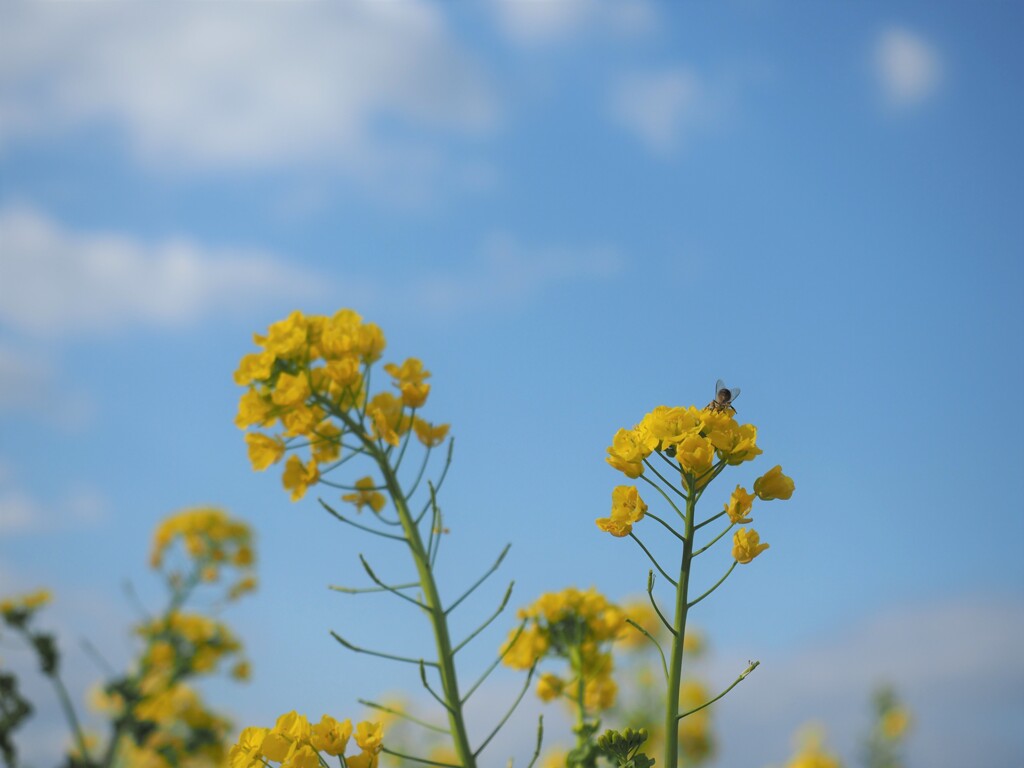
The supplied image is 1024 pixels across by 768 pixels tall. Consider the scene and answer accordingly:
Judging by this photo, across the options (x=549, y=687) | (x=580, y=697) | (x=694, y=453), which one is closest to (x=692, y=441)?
(x=694, y=453)

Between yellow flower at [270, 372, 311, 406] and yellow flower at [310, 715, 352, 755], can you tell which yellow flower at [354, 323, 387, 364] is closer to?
yellow flower at [270, 372, 311, 406]

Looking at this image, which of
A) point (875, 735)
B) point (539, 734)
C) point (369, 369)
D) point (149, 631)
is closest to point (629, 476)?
point (539, 734)

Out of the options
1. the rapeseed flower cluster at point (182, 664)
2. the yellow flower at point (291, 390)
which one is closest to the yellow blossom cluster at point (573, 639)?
the yellow flower at point (291, 390)

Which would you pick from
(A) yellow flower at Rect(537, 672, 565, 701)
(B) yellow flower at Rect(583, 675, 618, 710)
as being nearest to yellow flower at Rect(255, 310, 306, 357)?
(A) yellow flower at Rect(537, 672, 565, 701)

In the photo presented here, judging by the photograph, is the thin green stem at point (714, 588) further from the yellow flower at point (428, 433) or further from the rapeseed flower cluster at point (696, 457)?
the yellow flower at point (428, 433)

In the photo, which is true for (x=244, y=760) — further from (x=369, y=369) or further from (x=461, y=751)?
(x=369, y=369)

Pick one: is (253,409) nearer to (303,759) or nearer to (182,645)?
(303,759)
